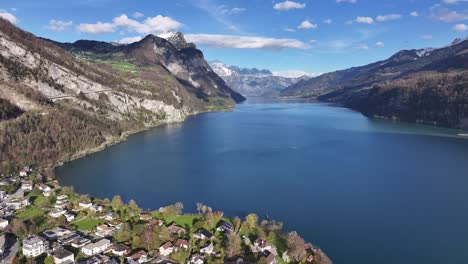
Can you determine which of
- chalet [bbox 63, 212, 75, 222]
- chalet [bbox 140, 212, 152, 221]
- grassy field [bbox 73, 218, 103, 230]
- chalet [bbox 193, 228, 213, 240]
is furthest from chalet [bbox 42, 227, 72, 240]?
chalet [bbox 193, 228, 213, 240]

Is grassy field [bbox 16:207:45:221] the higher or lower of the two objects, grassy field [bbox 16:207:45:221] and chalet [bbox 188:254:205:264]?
the higher

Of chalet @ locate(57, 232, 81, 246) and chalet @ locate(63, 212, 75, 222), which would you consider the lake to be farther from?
chalet @ locate(57, 232, 81, 246)

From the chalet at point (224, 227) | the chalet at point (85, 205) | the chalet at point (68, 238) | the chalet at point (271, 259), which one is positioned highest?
the chalet at point (85, 205)

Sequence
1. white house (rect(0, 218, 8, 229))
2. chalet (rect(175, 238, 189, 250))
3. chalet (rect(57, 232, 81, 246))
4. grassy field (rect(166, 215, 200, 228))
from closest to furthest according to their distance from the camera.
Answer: chalet (rect(175, 238, 189, 250)), chalet (rect(57, 232, 81, 246)), white house (rect(0, 218, 8, 229)), grassy field (rect(166, 215, 200, 228))

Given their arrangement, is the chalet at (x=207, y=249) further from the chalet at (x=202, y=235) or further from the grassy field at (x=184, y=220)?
the grassy field at (x=184, y=220)

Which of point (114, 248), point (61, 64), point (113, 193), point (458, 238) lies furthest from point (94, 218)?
point (61, 64)

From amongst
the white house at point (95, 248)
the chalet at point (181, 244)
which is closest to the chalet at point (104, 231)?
the white house at point (95, 248)

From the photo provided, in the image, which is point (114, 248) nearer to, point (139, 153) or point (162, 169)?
point (162, 169)
